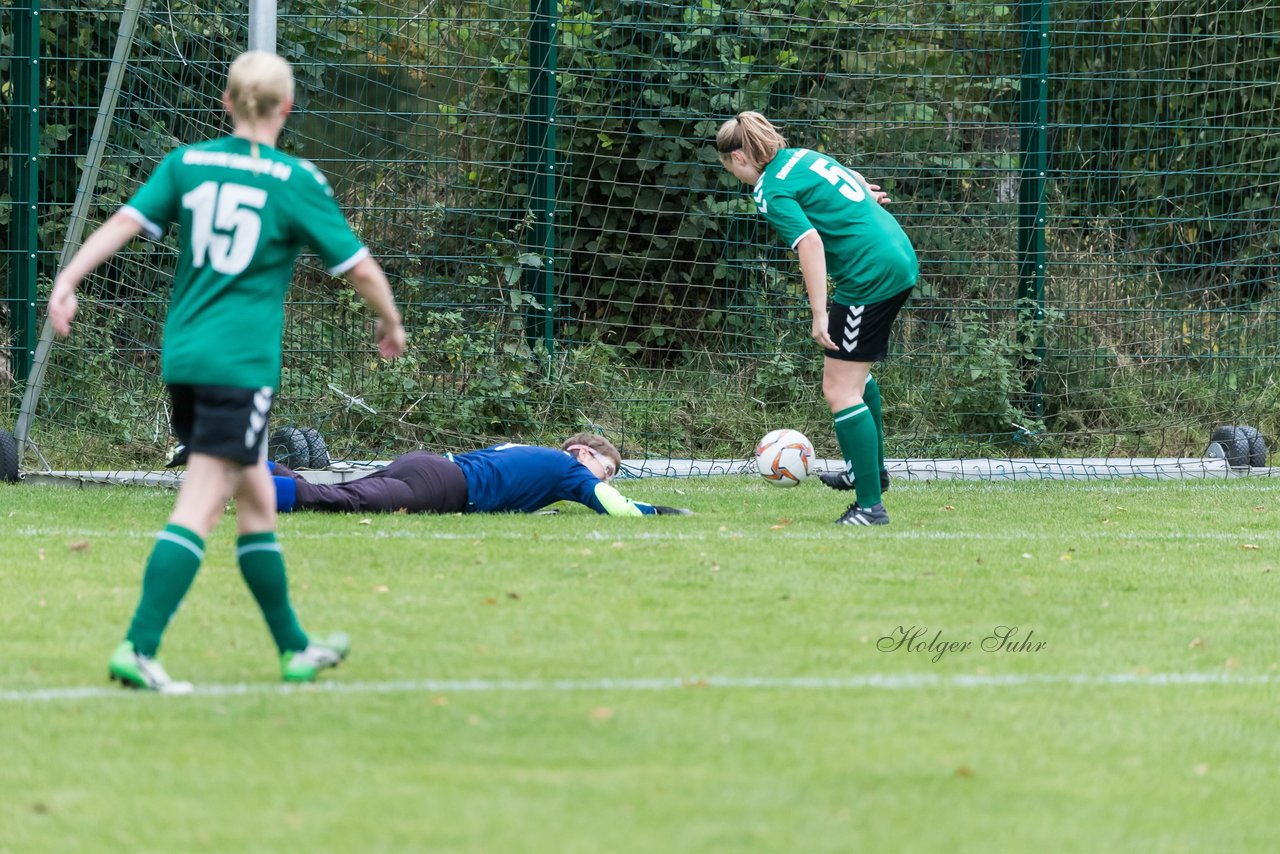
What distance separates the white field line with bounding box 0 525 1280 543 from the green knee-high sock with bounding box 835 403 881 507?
0.22 metres

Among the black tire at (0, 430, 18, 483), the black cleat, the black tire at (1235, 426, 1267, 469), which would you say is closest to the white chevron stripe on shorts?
the black cleat

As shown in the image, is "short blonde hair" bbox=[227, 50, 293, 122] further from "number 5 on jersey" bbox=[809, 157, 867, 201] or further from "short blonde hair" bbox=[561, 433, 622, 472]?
"number 5 on jersey" bbox=[809, 157, 867, 201]

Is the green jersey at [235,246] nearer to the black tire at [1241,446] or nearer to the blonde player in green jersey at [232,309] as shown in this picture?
the blonde player in green jersey at [232,309]

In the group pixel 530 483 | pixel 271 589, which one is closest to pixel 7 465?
pixel 530 483

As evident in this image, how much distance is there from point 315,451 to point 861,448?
3276mm

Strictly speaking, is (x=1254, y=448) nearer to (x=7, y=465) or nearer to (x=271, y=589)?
(x=7, y=465)

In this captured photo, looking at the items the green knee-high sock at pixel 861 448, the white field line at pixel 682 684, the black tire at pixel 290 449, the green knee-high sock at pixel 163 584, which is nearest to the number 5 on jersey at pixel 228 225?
the green knee-high sock at pixel 163 584

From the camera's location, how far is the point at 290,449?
28.5 feet

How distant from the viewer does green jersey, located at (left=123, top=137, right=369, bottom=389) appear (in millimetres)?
3799

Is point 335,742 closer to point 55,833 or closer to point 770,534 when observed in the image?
point 55,833

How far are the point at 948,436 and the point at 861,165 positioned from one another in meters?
2.12

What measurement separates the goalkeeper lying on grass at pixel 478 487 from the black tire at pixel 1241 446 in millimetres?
4175

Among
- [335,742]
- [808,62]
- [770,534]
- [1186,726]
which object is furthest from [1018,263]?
[335,742]

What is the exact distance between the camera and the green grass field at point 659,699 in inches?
111
